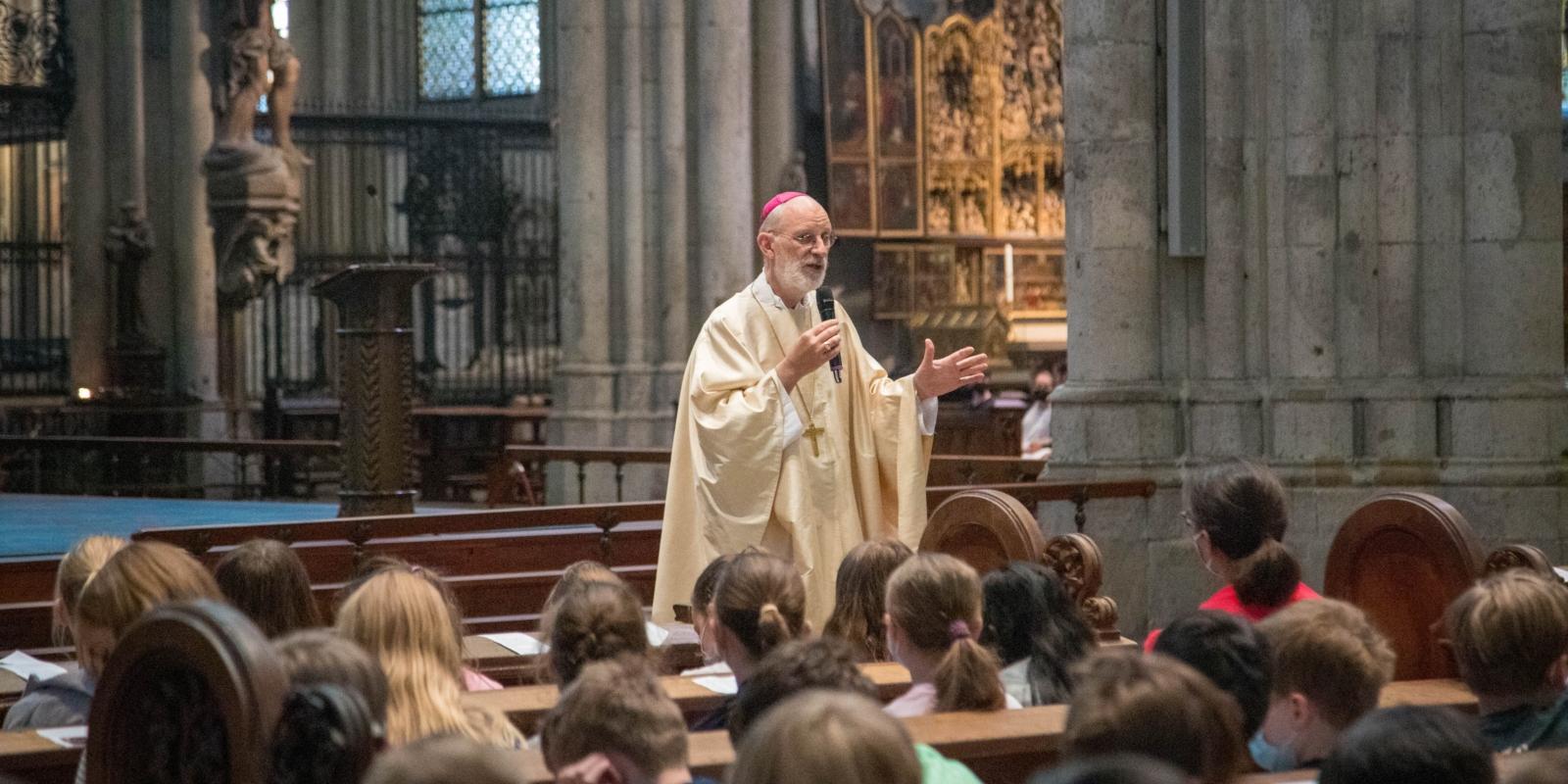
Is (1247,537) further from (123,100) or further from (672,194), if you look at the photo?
(123,100)

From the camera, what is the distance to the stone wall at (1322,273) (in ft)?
30.6

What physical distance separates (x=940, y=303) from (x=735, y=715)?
16963 mm

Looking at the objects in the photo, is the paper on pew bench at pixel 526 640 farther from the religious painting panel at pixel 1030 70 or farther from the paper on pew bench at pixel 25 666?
the religious painting panel at pixel 1030 70

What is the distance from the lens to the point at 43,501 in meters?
13.4

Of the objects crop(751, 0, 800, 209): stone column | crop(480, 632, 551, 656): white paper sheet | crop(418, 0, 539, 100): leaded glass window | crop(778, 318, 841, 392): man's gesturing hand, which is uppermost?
crop(418, 0, 539, 100): leaded glass window

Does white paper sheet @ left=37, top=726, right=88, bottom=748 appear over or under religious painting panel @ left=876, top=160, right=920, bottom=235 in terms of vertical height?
under

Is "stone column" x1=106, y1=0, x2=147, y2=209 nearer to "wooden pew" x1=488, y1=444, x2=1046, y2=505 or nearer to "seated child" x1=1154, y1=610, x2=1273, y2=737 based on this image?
"wooden pew" x1=488, y1=444, x2=1046, y2=505

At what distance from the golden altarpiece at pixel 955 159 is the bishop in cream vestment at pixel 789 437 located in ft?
40.7

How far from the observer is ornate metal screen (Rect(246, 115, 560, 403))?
20.0m

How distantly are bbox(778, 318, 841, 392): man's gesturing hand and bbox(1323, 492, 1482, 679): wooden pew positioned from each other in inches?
61.7

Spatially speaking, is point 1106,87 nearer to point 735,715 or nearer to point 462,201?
point 735,715

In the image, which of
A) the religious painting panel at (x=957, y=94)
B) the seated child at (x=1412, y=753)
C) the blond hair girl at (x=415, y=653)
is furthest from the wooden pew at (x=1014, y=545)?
the religious painting panel at (x=957, y=94)

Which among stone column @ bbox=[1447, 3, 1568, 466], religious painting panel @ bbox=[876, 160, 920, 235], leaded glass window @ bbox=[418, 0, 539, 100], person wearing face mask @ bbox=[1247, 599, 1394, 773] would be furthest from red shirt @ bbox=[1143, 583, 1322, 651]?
leaded glass window @ bbox=[418, 0, 539, 100]

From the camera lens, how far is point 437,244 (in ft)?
75.5
